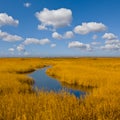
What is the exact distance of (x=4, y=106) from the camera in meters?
7.98

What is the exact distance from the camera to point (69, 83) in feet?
74.0

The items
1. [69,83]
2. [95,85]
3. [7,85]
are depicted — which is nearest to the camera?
[7,85]

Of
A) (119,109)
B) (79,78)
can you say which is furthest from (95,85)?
(119,109)

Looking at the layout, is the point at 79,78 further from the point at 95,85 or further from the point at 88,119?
the point at 88,119

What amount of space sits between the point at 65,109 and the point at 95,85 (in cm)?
1286

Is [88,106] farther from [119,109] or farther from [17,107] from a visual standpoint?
[17,107]

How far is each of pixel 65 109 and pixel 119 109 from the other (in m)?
2.14

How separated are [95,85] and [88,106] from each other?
11954 mm

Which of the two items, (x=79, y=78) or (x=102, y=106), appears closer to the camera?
(x=102, y=106)

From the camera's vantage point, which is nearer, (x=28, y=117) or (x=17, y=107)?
(x=28, y=117)

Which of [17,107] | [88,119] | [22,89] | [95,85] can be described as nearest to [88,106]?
[88,119]

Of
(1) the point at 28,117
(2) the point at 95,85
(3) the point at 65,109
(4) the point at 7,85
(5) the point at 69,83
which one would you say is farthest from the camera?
(5) the point at 69,83

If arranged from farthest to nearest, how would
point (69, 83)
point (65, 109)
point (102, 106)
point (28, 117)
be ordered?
point (69, 83) → point (102, 106) → point (65, 109) → point (28, 117)

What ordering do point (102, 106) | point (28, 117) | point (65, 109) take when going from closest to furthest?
1. point (28, 117)
2. point (65, 109)
3. point (102, 106)
